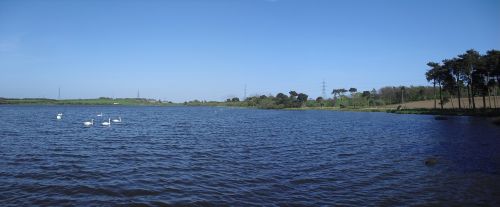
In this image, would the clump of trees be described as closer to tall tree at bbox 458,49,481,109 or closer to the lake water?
tall tree at bbox 458,49,481,109

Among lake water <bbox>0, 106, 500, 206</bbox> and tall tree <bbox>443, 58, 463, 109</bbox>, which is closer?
lake water <bbox>0, 106, 500, 206</bbox>

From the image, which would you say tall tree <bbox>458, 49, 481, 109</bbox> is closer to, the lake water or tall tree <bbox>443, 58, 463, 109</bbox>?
tall tree <bbox>443, 58, 463, 109</bbox>

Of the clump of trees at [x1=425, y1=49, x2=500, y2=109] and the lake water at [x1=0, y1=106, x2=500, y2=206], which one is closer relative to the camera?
the lake water at [x1=0, y1=106, x2=500, y2=206]

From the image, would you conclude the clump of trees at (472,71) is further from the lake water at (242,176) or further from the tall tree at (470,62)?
the lake water at (242,176)

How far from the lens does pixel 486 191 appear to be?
1625 cm

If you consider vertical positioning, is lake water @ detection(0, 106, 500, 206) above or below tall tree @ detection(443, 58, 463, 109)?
below

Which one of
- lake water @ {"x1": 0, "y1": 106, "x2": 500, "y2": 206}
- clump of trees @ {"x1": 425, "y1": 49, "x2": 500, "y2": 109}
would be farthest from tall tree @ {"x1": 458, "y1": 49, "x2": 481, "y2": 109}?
lake water @ {"x1": 0, "y1": 106, "x2": 500, "y2": 206}

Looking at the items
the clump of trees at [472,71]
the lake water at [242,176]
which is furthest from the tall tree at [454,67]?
the lake water at [242,176]

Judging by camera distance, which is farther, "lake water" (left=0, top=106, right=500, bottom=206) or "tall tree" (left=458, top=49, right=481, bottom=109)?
"tall tree" (left=458, top=49, right=481, bottom=109)

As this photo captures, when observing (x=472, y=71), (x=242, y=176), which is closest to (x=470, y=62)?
(x=472, y=71)

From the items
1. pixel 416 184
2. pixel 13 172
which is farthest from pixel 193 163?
pixel 416 184

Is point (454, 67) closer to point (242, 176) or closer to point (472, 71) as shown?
point (472, 71)

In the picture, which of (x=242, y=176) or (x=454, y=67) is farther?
(x=454, y=67)

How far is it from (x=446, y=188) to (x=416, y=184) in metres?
1.37
